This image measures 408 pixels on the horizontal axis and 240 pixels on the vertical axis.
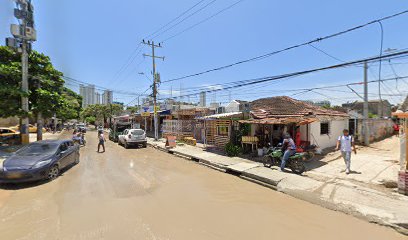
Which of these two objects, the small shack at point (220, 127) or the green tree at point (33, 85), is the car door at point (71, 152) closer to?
Answer: the green tree at point (33, 85)

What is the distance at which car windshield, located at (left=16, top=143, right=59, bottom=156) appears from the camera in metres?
8.45

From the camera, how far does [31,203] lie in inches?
230

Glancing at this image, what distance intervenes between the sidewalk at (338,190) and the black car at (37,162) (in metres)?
6.87

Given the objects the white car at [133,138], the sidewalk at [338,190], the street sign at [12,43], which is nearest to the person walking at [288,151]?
the sidewalk at [338,190]

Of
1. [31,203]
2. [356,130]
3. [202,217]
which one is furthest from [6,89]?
[356,130]

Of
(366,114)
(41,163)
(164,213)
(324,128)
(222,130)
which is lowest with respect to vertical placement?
(164,213)

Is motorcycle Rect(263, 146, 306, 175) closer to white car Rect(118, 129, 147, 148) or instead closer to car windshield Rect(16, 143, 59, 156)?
car windshield Rect(16, 143, 59, 156)

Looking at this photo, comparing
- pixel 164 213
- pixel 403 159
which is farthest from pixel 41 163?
pixel 403 159

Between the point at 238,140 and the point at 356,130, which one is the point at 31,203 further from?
the point at 356,130

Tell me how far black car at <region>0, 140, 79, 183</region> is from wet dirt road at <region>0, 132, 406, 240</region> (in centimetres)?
42

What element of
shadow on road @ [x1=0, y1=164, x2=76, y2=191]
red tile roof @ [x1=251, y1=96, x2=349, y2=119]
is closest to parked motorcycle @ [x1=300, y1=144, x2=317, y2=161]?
red tile roof @ [x1=251, y1=96, x2=349, y2=119]

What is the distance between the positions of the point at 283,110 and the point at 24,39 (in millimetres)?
19436

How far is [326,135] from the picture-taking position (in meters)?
14.3

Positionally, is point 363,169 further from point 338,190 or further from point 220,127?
point 220,127
